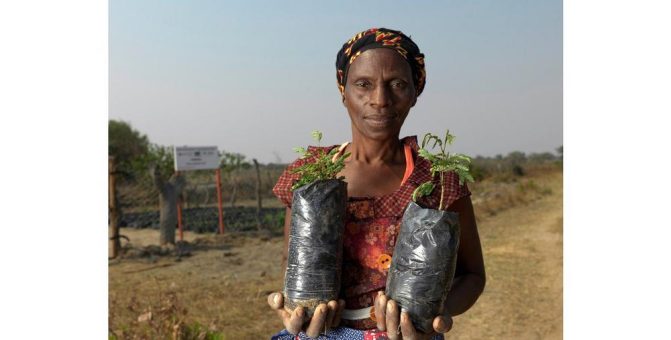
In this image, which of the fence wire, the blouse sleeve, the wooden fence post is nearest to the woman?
the blouse sleeve

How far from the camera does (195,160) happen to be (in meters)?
9.37

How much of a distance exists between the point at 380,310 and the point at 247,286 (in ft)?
20.6

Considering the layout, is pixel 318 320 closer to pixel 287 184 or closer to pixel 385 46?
pixel 287 184

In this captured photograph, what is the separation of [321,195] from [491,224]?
1043cm

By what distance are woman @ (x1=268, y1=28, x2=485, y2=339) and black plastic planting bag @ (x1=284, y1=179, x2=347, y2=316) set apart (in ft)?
0.15

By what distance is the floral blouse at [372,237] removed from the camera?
5.60 feet

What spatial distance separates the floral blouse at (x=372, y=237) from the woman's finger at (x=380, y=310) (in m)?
0.09

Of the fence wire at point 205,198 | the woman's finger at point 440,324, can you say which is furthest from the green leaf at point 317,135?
the fence wire at point 205,198

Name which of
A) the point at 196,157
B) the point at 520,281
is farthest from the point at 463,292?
the point at 196,157

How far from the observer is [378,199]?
175 cm

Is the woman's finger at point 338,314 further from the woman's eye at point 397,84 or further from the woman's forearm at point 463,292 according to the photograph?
the woman's eye at point 397,84

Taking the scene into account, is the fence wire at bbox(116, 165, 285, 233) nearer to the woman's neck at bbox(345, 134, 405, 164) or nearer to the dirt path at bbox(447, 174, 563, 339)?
the dirt path at bbox(447, 174, 563, 339)

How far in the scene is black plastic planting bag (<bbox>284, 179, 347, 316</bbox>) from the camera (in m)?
1.64

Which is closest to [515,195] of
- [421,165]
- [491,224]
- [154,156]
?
[491,224]
